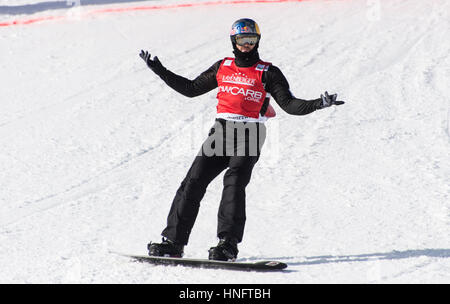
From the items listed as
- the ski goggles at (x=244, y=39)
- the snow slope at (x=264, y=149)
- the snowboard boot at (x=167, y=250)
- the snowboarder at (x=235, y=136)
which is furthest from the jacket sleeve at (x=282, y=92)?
the snowboard boot at (x=167, y=250)

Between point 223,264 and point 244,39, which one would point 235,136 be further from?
point 223,264

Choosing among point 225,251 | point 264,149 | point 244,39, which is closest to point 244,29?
point 244,39

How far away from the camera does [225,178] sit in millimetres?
5605

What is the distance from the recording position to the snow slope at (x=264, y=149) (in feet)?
19.3

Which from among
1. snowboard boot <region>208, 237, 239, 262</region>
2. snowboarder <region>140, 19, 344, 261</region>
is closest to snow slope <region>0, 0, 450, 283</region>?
snowboard boot <region>208, 237, 239, 262</region>

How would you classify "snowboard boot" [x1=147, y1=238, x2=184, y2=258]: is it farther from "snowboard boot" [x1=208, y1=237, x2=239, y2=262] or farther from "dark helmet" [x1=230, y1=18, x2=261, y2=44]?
"dark helmet" [x1=230, y1=18, x2=261, y2=44]

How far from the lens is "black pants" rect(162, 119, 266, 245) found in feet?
18.0

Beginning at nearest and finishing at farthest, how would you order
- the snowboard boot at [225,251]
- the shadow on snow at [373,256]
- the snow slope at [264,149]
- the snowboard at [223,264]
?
the snowboard at [223,264] < the snowboard boot at [225,251] < the shadow on snow at [373,256] < the snow slope at [264,149]

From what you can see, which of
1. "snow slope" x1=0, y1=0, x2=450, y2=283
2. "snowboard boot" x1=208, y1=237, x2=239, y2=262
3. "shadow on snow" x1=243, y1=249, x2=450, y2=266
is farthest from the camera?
"snow slope" x1=0, y1=0, x2=450, y2=283

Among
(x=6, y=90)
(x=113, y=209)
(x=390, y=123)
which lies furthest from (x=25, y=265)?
(x=6, y=90)

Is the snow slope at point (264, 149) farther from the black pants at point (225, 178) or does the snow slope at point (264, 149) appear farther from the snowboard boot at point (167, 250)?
the black pants at point (225, 178)

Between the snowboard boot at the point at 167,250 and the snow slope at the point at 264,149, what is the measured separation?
134mm

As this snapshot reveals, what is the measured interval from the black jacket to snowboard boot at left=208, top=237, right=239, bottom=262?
3.29 ft
